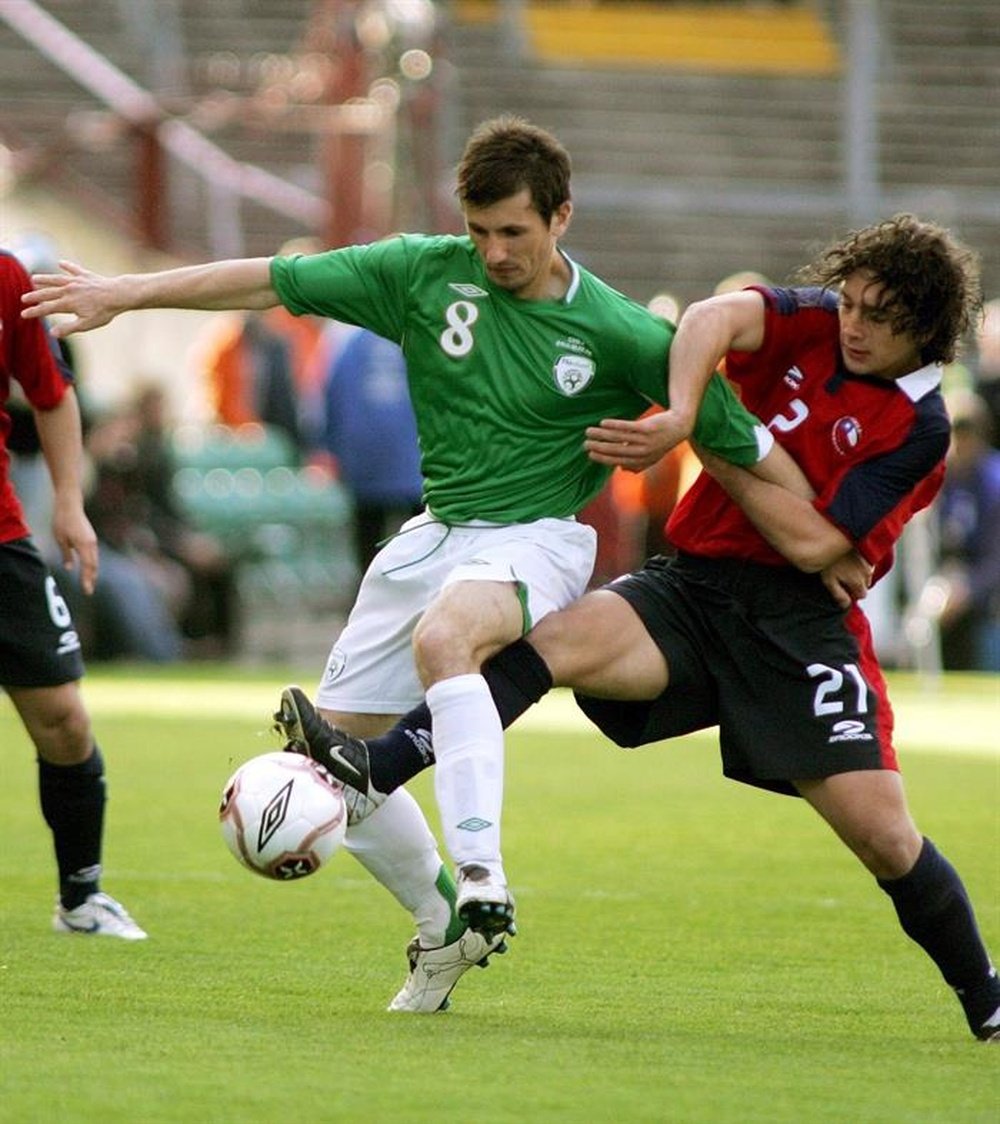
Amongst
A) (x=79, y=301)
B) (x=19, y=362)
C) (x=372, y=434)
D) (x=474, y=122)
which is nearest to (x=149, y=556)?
(x=372, y=434)

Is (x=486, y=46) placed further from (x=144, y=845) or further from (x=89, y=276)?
(x=89, y=276)

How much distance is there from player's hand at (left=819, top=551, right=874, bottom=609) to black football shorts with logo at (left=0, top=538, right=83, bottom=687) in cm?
214

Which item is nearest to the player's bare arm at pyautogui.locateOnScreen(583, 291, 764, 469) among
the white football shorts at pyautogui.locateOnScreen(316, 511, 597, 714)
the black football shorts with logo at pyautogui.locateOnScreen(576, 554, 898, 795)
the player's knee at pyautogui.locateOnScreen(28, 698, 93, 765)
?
the white football shorts at pyautogui.locateOnScreen(316, 511, 597, 714)

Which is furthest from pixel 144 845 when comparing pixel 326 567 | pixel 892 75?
pixel 892 75

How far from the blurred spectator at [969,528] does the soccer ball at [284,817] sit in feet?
40.9

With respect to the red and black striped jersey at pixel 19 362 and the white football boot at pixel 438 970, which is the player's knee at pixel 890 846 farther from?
the red and black striped jersey at pixel 19 362

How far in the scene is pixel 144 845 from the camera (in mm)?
9305

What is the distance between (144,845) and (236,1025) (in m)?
3.75

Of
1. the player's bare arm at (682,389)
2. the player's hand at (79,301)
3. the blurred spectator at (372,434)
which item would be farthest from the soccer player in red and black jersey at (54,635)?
the blurred spectator at (372,434)

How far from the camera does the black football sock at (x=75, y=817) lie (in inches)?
282

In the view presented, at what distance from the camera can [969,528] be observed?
18.2 m

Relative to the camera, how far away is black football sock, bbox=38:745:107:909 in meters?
7.16

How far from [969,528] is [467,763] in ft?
42.8

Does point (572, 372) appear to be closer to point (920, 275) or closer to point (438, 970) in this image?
point (920, 275)
